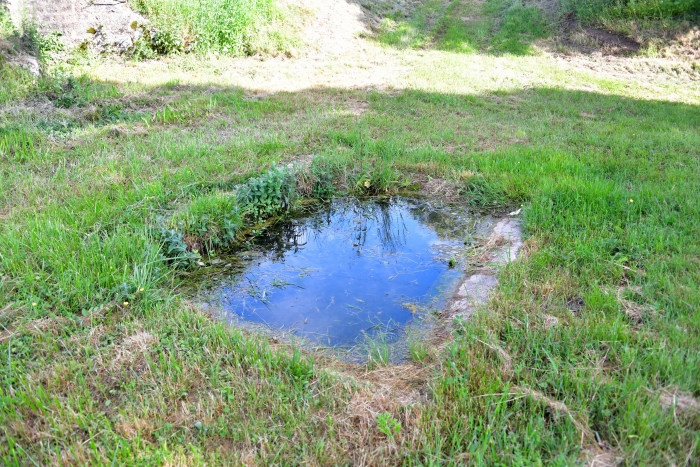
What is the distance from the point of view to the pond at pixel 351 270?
4.22 metres

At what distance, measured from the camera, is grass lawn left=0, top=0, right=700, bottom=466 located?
2697 millimetres

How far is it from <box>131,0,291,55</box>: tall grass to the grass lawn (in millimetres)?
4412

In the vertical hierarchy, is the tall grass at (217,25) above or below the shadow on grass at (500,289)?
above

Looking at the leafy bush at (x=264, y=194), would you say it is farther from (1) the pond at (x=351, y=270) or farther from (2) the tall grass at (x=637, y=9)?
(2) the tall grass at (x=637, y=9)

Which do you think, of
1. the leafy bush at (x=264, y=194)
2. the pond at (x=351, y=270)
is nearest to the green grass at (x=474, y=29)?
the pond at (x=351, y=270)

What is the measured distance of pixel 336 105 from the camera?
32.1 ft

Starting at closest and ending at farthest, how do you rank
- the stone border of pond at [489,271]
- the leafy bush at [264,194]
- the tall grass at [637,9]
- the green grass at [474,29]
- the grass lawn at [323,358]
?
the grass lawn at [323,358]
the stone border of pond at [489,271]
the leafy bush at [264,194]
the tall grass at [637,9]
the green grass at [474,29]

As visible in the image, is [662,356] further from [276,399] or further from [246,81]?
[246,81]

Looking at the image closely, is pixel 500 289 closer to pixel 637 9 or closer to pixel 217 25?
pixel 217 25

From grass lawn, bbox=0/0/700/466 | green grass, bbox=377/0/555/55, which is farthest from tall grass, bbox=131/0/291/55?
grass lawn, bbox=0/0/700/466

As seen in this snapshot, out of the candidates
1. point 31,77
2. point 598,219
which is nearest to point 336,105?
point 31,77

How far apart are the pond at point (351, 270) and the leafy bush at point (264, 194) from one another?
23cm

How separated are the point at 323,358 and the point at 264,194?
2638 millimetres

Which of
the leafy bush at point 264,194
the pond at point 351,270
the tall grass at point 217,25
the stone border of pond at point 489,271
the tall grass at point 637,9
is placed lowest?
the pond at point 351,270
